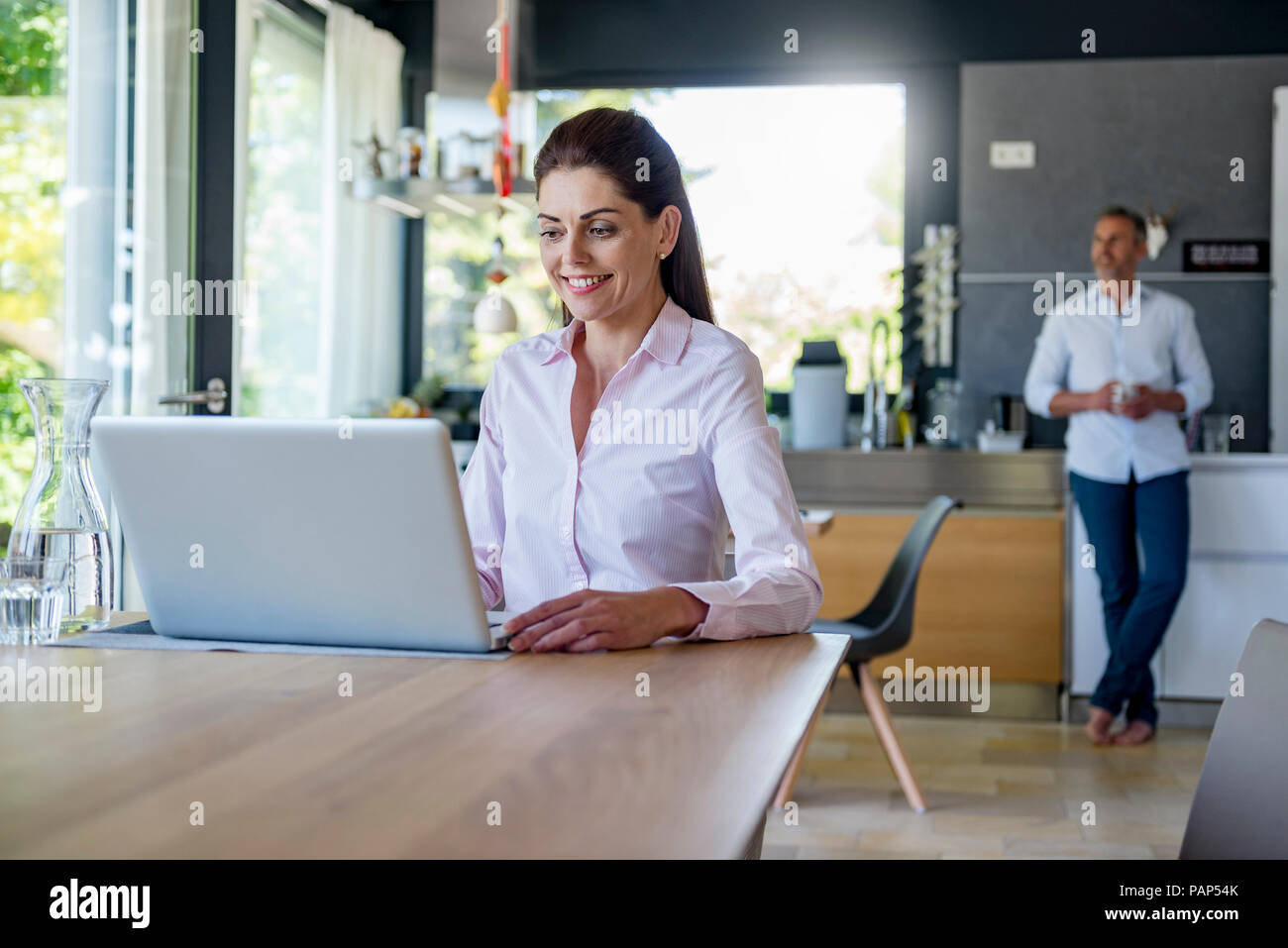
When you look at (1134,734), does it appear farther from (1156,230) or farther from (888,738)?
(1156,230)

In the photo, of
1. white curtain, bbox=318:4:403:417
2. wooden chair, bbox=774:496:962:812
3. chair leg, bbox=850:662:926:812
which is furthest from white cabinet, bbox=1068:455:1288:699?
white curtain, bbox=318:4:403:417

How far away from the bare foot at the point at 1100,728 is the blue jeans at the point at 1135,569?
0.03 metres

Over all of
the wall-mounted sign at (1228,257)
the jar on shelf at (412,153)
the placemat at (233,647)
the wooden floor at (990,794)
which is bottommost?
the wooden floor at (990,794)

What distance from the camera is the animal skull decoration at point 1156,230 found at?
4.84m

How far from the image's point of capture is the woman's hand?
1.23 meters

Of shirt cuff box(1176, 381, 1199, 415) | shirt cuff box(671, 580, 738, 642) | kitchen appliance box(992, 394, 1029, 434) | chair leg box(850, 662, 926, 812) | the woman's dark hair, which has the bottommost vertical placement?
chair leg box(850, 662, 926, 812)

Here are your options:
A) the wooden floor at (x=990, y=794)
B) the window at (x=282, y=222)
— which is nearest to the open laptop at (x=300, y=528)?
the wooden floor at (x=990, y=794)

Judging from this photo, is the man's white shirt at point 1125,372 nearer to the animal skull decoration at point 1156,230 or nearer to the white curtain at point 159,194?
the animal skull decoration at point 1156,230

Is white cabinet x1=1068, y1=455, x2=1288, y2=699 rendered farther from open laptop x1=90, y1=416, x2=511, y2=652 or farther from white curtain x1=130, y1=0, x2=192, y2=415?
open laptop x1=90, y1=416, x2=511, y2=652

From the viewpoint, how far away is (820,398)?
4.73 metres

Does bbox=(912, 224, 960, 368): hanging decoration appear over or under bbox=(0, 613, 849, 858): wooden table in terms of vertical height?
over

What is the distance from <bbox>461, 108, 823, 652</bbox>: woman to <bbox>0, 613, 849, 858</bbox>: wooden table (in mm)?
383

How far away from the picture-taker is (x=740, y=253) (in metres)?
5.21
